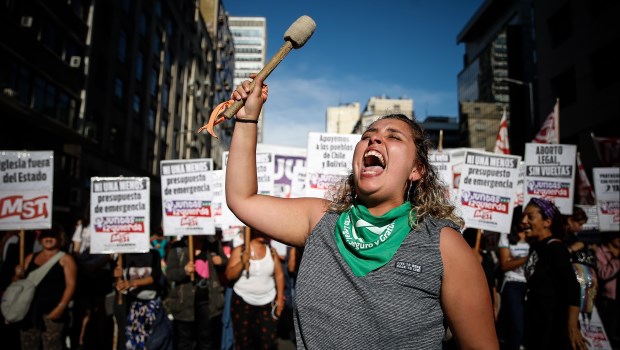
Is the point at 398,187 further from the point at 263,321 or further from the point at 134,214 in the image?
the point at 134,214

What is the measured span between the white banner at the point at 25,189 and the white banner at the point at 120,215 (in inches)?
24.4

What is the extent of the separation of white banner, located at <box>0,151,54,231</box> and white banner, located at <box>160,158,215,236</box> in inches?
62.2

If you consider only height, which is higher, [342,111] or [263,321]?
[342,111]

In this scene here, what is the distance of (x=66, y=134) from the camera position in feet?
65.4

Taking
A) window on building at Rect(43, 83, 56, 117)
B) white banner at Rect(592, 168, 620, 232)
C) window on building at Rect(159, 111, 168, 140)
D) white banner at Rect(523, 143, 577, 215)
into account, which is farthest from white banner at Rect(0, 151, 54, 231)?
window on building at Rect(159, 111, 168, 140)

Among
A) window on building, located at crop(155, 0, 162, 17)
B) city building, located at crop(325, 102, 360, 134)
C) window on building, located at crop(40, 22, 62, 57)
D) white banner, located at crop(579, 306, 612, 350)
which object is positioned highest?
city building, located at crop(325, 102, 360, 134)

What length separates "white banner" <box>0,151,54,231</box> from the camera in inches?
238

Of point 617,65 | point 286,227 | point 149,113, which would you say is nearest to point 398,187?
point 286,227

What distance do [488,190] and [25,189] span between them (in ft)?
22.0

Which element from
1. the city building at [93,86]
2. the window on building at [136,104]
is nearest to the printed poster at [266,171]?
the city building at [93,86]

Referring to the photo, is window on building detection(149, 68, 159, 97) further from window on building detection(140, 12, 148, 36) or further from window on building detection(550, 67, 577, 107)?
window on building detection(550, 67, 577, 107)

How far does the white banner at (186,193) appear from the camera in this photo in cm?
655

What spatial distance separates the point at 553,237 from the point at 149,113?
32596mm

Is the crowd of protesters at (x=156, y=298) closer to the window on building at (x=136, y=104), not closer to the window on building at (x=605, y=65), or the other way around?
the window on building at (x=605, y=65)
